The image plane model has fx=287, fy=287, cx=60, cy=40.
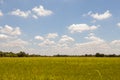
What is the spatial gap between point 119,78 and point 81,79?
2702 mm

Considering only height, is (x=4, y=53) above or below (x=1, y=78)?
above

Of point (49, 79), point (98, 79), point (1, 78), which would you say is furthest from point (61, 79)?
point (1, 78)

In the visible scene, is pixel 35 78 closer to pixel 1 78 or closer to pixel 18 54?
pixel 1 78

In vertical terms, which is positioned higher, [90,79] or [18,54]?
[18,54]

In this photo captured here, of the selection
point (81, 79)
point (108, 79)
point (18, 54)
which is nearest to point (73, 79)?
point (81, 79)

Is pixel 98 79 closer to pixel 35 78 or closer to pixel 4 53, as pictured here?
pixel 35 78

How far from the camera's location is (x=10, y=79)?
60.4ft

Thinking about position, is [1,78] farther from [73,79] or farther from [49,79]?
[73,79]

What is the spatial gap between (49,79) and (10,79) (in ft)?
8.21

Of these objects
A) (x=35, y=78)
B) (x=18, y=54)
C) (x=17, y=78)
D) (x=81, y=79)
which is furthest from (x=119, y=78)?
(x=18, y=54)

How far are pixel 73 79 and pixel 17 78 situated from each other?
145 inches

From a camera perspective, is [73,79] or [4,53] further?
[4,53]

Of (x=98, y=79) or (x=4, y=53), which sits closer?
(x=98, y=79)

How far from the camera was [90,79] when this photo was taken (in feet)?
61.1
